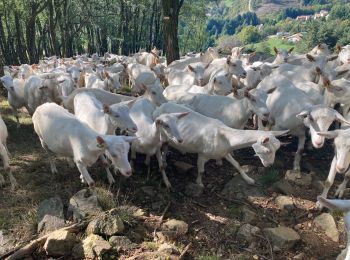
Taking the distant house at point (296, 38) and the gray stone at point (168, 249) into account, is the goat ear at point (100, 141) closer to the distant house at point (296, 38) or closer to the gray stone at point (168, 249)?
the gray stone at point (168, 249)

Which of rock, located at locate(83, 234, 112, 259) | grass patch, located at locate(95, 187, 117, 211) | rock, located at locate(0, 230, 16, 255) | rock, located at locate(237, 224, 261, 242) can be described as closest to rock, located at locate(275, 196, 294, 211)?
rock, located at locate(237, 224, 261, 242)

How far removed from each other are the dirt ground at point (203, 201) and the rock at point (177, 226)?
111 mm

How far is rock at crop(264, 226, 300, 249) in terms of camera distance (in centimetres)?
585

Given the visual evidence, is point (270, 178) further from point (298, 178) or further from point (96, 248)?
point (96, 248)

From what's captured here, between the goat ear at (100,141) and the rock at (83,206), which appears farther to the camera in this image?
the rock at (83,206)

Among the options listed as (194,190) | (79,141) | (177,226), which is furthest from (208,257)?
(79,141)

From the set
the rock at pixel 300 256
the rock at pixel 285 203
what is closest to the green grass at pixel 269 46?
the rock at pixel 285 203

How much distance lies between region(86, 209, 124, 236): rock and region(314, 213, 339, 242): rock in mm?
3115

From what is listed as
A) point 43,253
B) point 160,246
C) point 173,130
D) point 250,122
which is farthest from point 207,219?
point 250,122

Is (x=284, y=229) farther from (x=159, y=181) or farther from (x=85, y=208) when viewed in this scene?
(x=85, y=208)

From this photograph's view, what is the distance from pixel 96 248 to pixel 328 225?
356 cm

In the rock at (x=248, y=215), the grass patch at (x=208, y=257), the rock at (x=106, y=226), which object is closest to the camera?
the grass patch at (x=208, y=257)

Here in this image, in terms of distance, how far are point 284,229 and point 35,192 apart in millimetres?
4248

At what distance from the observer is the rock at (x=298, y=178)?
24.2 ft
